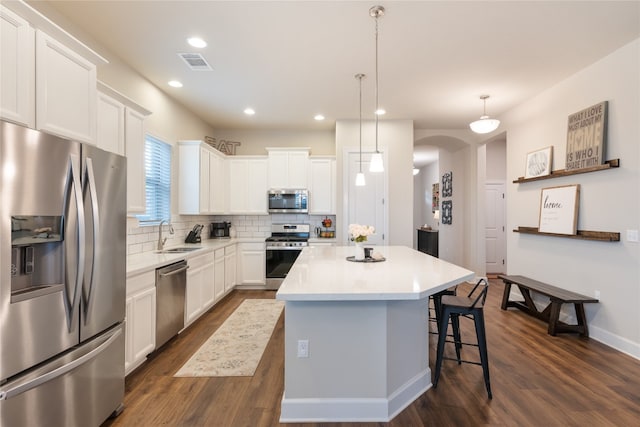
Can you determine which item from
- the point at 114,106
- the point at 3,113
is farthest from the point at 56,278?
the point at 114,106

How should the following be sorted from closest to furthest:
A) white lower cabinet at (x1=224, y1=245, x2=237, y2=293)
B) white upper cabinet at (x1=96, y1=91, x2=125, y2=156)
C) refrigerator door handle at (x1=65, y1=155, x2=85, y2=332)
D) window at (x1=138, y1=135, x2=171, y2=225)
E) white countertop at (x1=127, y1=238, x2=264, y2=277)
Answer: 1. refrigerator door handle at (x1=65, y1=155, x2=85, y2=332)
2. white upper cabinet at (x1=96, y1=91, x2=125, y2=156)
3. white countertop at (x1=127, y1=238, x2=264, y2=277)
4. window at (x1=138, y1=135, x2=171, y2=225)
5. white lower cabinet at (x1=224, y1=245, x2=237, y2=293)

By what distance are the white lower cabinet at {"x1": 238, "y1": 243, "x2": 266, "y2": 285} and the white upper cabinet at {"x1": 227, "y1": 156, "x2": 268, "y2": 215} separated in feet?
2.09

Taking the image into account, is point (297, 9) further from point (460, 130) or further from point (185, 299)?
Result: point (460, 130)

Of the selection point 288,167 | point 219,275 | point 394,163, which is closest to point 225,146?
point 288,167

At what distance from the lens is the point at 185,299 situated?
343cm

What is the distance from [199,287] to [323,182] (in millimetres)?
2748

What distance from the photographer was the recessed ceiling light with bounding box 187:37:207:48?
282cm

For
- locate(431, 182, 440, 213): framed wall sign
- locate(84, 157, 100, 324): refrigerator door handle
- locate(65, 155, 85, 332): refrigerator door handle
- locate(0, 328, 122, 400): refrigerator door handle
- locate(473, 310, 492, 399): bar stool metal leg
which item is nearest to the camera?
locate(0, 328, 122, 400): refrigerator door handle

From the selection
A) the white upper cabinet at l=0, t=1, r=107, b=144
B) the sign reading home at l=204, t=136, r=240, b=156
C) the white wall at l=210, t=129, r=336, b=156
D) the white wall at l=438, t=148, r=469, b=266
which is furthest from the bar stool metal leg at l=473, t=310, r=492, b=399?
the sign reading home at l=204, t=136, r=240, b=156

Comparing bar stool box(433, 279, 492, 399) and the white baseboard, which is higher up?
bar stool box(433, 279, 492, 399)

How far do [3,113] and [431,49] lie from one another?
321 cm

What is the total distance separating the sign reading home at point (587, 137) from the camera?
3.19m

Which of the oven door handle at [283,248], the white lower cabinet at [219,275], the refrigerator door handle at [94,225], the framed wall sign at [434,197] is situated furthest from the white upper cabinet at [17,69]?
the framed wall sign at [434,197]

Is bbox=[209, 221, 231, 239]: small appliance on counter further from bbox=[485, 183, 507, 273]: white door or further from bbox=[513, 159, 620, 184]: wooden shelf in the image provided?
bbox=[485, 183, 507, 273]: white door
